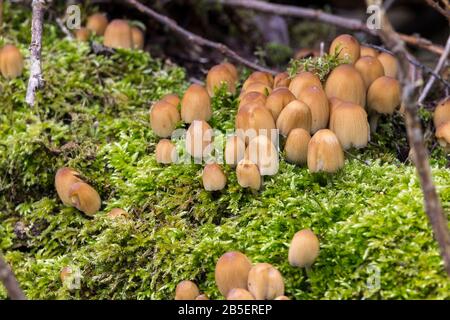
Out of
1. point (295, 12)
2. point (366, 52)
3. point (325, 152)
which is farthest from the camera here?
point (295, 12)

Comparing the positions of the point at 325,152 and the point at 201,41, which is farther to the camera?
the point at 201,41

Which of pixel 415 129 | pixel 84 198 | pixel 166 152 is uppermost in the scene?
pixel 166 152

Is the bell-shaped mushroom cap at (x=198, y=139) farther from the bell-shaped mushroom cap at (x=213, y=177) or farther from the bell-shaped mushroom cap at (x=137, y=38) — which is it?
the bell-shaped mushroom cap at (x=137, y=38)

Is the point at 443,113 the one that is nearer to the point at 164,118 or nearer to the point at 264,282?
the point at 164,118

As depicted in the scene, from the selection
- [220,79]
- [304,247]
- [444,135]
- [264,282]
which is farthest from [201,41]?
[264,282]

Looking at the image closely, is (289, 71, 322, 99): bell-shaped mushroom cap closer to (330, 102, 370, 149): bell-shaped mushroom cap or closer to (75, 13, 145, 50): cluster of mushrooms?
(330, 102, 370, 149): bell-shaped mushroom cap

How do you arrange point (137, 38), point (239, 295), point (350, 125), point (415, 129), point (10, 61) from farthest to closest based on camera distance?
point (137, 38) < point (10, 61) < point (350, 125) < point (239, 295) < point (415, 129)
